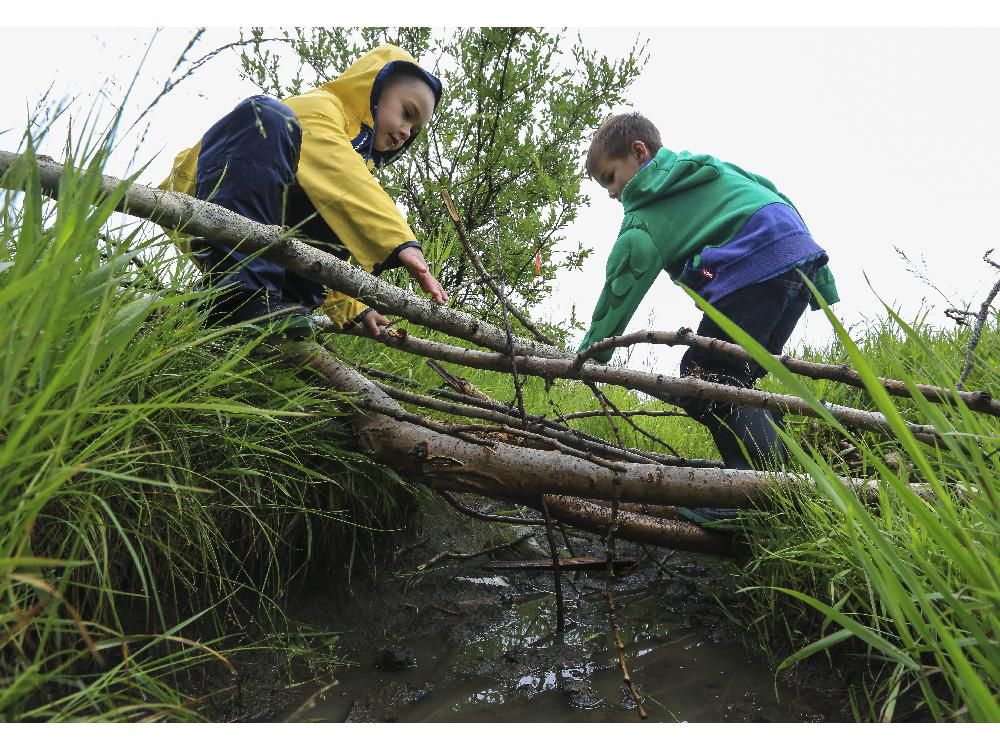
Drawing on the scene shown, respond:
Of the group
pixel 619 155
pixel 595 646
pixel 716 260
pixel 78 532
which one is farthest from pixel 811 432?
pixel 78 532

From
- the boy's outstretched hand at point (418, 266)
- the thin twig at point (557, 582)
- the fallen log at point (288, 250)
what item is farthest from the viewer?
the boy's outstretched hand at point (418, 266)

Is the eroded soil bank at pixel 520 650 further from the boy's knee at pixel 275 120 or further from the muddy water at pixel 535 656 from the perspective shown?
the boy's knee at pixel 275 120

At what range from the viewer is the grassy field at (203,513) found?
857 mm

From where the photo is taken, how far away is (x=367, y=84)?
288cm

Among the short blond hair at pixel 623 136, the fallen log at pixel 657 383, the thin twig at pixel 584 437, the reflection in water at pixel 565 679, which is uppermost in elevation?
the short blond hair at pixel 623 136

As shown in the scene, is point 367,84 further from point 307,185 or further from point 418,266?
point 418,266

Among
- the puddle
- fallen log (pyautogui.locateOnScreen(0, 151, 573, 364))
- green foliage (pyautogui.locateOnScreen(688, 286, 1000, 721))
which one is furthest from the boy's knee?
green foliage (pyautogui.locateOnScreen(688, 286, 1000, 721))

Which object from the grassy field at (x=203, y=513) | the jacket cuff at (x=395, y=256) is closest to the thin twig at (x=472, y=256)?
the jacket cuff at (x=395, y=256)

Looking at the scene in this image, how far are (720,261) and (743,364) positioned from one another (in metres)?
0.53

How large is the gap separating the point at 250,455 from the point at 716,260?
2.29 metres

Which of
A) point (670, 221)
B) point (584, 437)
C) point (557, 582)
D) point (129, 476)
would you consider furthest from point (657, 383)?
A: point (670, 221)

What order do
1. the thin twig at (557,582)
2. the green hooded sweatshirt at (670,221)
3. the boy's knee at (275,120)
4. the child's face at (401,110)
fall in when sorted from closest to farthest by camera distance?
1. the thin twig at (557,582)
2. the boy's knee at (275,120)
3. the child's face at (401,110)
4. the green hooded sweatshirt at (670,221)

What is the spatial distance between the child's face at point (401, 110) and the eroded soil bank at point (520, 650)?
5.80 feet

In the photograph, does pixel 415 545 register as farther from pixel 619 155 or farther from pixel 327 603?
pixel 619 155
